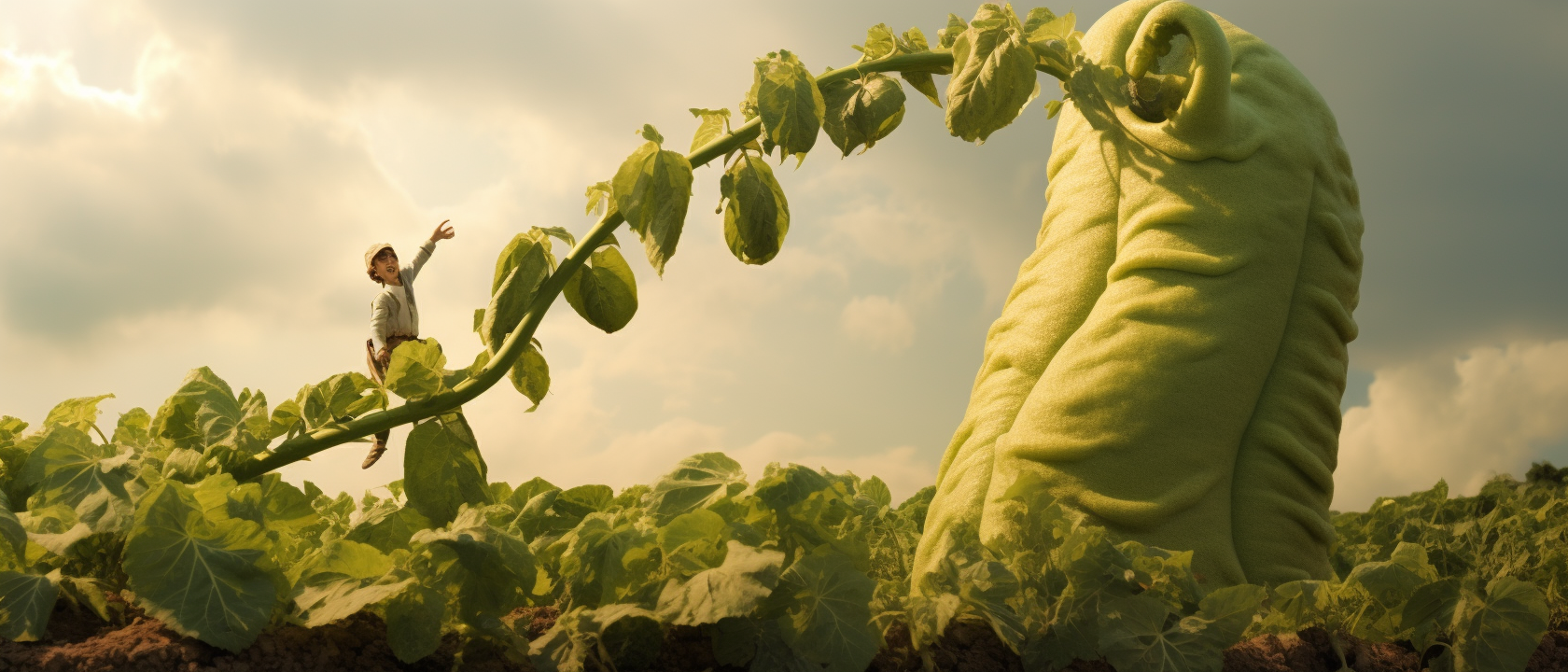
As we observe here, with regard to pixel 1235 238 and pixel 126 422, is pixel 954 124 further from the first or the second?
pixel 126 422

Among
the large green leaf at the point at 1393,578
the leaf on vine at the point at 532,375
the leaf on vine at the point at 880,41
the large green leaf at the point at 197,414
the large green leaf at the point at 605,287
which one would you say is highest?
the leaf on vine at the point at 880,41

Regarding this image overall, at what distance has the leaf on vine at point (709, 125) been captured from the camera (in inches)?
99.0

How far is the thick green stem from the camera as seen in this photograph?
2.23 m

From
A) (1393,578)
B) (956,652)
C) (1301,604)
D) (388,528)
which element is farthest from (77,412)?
(1393,578)

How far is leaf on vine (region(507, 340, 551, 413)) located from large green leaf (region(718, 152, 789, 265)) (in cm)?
56

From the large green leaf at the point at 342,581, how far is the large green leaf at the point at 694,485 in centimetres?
46

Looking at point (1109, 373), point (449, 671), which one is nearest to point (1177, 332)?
point (1109, 373)

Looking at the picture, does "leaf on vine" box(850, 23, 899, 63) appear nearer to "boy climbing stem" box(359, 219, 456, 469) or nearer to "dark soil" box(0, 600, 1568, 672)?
"dark soil" box(0, 600, 1568, 672)

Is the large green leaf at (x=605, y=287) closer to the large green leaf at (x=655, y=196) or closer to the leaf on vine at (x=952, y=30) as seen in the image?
the large green leaf at (x=655, y=196)

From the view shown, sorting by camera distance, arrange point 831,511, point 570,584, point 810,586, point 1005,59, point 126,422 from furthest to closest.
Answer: point 126,422
point 1005,59
point 831,511
point 570,584
point 810,586

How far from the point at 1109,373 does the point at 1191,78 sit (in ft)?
2.59

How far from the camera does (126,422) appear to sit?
2.62 metres

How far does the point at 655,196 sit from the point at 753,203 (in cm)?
27

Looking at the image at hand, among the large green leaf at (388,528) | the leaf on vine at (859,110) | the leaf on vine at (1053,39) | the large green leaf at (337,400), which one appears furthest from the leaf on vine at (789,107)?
the large green leaf at (388,528)
